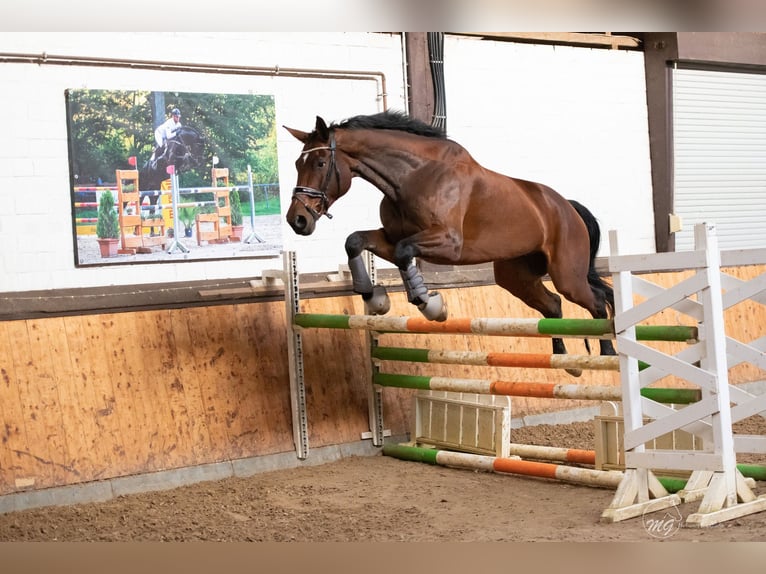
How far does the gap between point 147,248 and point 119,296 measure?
476 mm

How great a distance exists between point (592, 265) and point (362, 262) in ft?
5.75

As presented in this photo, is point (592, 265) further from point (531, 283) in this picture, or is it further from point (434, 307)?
point (434, 307)

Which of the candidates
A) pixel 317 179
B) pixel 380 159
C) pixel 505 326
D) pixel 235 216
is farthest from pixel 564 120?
pixel 317 179

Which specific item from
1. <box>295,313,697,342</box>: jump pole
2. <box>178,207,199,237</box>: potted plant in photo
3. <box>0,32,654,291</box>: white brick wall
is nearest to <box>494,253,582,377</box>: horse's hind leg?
<box>295,313,697,342</box>: jump pole

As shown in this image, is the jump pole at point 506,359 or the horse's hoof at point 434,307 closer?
the jump pole at point 506,359

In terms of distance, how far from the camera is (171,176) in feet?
18.2

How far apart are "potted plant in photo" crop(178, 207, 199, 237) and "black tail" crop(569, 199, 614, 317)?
2.22m

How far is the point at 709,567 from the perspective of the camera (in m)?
2.58

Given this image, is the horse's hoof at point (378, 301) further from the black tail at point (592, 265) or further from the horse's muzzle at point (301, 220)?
the black tail at point (592, 265)

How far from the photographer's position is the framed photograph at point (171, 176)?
5.30 m

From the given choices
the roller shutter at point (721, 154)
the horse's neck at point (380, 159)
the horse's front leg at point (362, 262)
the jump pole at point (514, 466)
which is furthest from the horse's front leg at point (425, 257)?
the roller shutter at point (721, 154)

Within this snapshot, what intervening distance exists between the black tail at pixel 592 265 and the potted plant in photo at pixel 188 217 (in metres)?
2.22

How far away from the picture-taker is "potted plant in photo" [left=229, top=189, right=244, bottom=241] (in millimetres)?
5828
